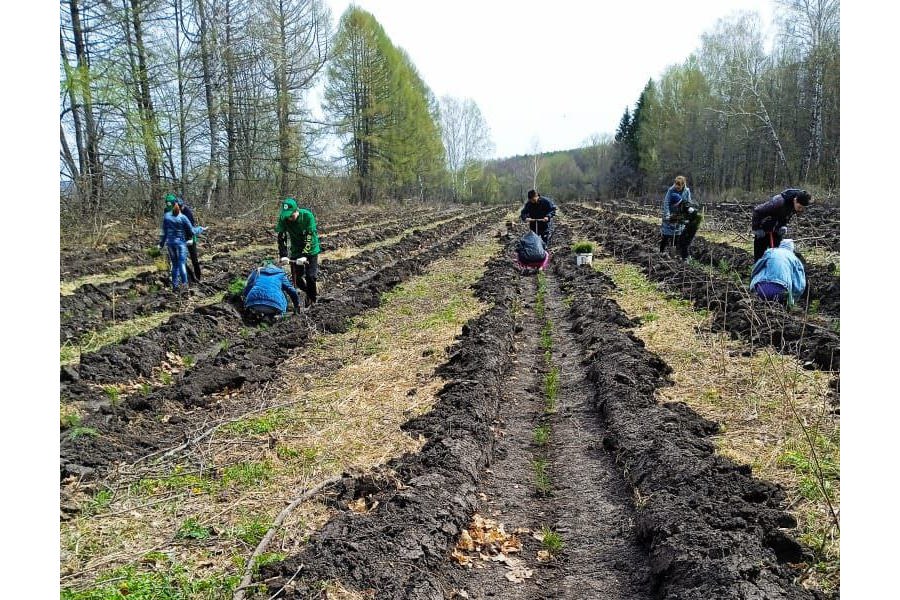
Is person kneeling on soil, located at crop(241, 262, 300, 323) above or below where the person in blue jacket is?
below

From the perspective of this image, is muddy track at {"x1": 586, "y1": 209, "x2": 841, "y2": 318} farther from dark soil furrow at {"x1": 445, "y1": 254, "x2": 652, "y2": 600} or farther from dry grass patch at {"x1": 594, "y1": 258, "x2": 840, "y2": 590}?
dark soil furrow at {"x1": 445, "y1": 254, "x2": 652, "y2": 600}

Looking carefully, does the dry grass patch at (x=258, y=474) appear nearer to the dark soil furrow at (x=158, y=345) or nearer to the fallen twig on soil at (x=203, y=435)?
the fallen twig on soil at (x=203, y=435)

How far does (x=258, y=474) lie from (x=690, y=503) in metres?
2.92

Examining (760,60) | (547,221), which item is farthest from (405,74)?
(547,221)

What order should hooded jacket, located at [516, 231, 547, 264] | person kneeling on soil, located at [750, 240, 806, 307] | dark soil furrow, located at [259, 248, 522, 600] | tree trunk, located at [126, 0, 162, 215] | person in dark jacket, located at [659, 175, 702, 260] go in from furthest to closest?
tree trunk, located at [126, 0, 162, 215]
hooded jacket, located at [516, 231, 547, 264]
person in dark jacket, located at [659, 175, 702, 260]
person kneeling on soil, located at [750, 240, 806, 307]
dark soil furrow, located at [259, 248, 522, 600]

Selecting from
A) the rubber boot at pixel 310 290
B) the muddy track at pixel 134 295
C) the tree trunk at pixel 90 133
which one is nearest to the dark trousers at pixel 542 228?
the muddy track at pixel 134 295

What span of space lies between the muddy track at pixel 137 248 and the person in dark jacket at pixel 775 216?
1279 centimetres

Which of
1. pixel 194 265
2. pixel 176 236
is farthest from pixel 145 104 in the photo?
pixel 176 236

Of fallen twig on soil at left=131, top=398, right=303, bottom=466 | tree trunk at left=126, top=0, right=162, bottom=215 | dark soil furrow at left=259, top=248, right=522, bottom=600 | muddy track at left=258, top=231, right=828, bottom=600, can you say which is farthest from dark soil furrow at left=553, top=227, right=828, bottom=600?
tree trunk at left=126, top=0, right=162, bottom=215

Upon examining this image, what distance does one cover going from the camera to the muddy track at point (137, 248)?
14.2 metres

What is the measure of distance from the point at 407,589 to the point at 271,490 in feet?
4.98

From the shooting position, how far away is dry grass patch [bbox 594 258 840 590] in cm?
360

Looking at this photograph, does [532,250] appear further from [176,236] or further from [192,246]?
[176,236]

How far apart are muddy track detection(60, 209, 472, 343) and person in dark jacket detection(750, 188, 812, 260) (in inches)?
307
